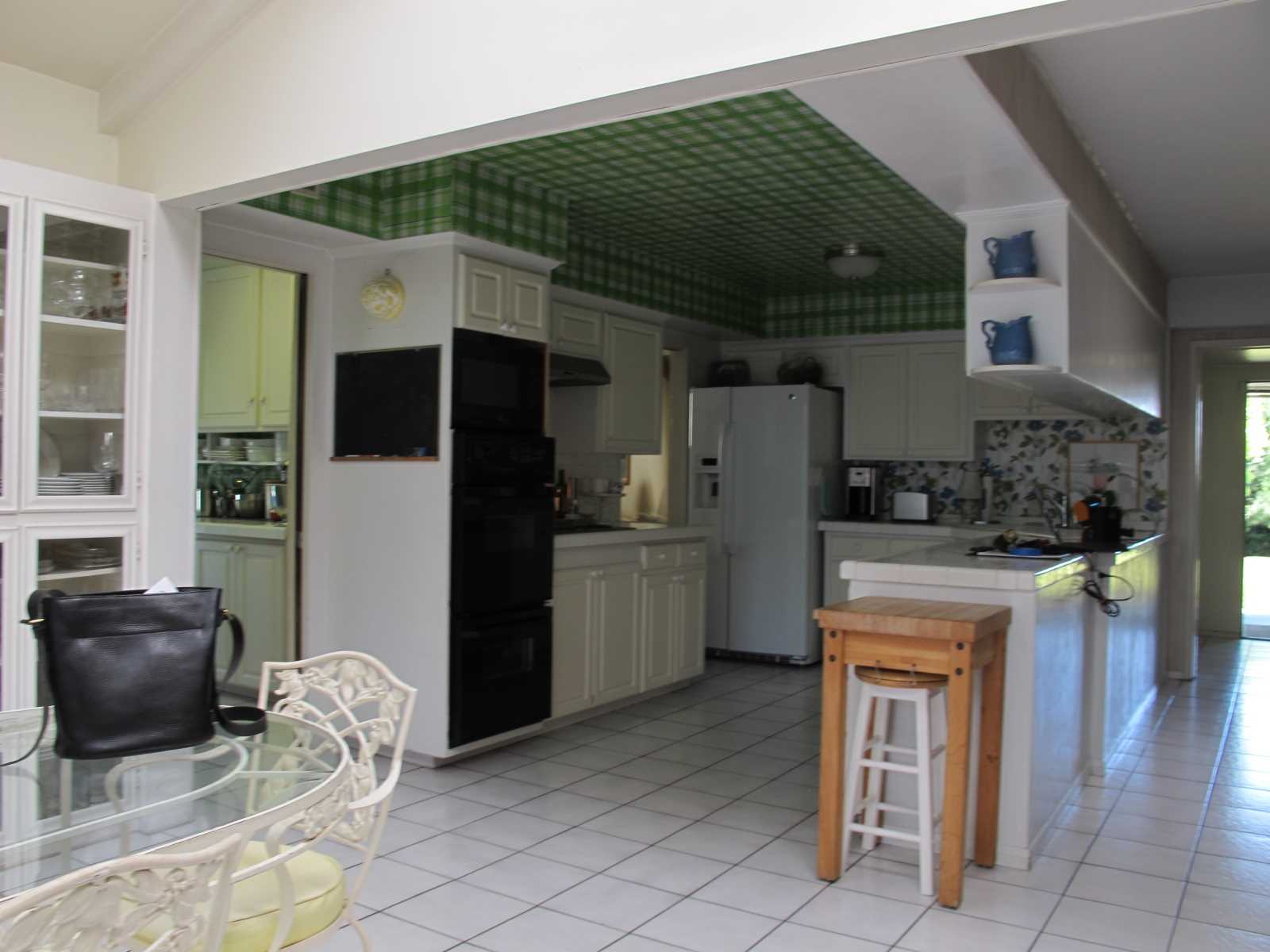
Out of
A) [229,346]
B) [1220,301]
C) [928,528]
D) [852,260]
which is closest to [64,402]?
[229,346]

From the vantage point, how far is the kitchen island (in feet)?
10.8

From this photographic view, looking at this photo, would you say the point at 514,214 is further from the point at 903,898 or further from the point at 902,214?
the point at 903,898

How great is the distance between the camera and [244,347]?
5191 mm

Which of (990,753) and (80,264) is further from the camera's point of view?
(990,753)

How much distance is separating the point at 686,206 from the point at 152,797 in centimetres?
384

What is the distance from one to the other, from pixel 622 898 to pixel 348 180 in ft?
9.44

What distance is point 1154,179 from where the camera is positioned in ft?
14.1

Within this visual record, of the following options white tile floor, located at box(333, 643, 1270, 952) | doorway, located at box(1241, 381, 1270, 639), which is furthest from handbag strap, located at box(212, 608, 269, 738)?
doorway, located at box(1241, 381, 1270, 639)

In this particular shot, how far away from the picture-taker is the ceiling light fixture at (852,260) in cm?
555

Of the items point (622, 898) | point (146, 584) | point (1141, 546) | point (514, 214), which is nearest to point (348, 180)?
point (514, 214)

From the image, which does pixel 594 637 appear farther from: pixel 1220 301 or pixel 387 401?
pixel 1220 301

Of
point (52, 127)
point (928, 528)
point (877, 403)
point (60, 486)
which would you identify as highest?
point (52, 127)

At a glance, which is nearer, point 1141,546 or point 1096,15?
point 1096,15

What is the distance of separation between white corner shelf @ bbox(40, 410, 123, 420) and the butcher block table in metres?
2.24
